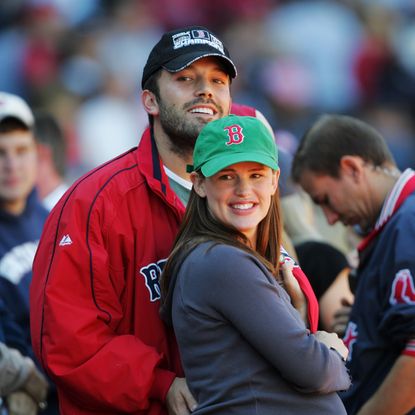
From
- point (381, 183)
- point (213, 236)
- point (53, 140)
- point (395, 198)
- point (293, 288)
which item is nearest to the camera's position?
point (213, 236)

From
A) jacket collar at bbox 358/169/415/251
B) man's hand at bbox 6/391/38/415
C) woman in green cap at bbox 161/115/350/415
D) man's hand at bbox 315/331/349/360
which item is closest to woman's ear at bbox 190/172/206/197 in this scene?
woman in green cap at bbox 161/115/350/415

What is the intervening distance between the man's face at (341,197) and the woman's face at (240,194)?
106 centimetres

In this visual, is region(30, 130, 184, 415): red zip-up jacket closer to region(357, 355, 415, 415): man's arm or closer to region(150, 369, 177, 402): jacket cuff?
region(150, 369, 177, 402): jacket cuff

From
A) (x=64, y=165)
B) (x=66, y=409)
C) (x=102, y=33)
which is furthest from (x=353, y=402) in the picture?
(x=102, y=33)

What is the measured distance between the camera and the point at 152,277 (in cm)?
322

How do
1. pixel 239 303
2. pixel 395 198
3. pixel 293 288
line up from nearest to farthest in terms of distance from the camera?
pixel 239 303 → pixel 293 288 → pixel 395 198

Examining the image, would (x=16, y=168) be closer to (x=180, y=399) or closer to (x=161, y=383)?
(x=161, y=383)

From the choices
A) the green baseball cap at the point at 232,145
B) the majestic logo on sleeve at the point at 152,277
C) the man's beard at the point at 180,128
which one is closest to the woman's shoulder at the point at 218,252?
the green baseball cap at the point at 232,145

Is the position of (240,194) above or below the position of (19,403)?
above

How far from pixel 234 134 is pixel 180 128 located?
43 cm

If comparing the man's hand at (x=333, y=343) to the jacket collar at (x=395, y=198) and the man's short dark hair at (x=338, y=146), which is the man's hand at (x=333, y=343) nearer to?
the jacket collar at (x=395, y=198)

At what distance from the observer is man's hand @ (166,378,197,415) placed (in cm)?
296

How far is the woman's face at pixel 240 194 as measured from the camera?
296 cm

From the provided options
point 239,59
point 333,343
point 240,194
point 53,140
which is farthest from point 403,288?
point 239,59
